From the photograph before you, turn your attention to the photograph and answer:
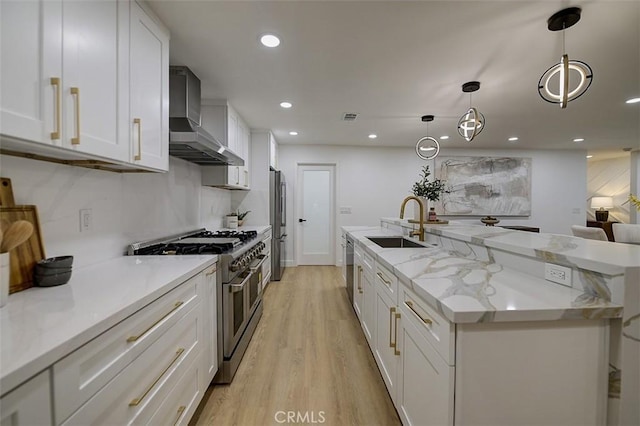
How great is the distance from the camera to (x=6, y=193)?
3.54ft

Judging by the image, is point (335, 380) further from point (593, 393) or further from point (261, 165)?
point (261, 165)

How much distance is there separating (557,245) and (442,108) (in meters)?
2.42

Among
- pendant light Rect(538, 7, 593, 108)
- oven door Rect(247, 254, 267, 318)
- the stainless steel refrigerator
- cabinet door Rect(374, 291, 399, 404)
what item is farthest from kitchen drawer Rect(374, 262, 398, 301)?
the stainless steel refrigerator

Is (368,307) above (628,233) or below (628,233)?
below

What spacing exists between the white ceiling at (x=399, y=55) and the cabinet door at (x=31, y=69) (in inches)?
30.9

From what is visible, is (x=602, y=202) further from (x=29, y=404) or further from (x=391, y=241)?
(x=29, y=404)

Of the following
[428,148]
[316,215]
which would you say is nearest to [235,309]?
[428,148]

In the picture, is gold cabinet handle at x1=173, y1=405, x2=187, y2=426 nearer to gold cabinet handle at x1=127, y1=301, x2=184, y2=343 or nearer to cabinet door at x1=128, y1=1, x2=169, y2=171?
gold cabinet handle at x1=127, y1=301, x2=184, y2=343

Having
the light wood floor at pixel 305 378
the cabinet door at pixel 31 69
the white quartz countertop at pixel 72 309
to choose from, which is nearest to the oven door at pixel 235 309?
the light wood floor at pixel 305 378

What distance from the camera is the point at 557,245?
135cm

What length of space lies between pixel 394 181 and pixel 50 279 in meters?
5.37

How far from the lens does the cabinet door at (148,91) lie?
4.68 ft

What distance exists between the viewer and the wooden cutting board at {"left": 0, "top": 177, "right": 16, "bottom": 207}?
1.06m

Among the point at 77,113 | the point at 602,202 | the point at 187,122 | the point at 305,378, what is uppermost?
the point at 187,122
